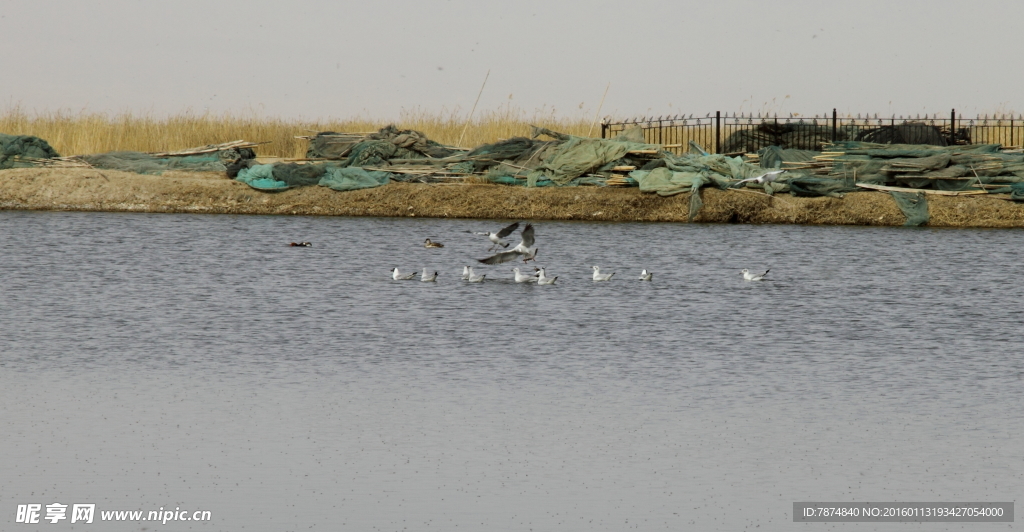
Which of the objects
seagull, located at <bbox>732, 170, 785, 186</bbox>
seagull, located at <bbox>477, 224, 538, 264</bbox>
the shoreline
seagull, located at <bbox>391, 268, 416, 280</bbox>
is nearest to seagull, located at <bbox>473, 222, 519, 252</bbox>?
seagull, located at <bbox>477, 224, 538, 264</bbox>

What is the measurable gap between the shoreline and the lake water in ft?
21.0

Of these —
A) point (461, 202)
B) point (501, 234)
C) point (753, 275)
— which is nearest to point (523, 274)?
point (501, 234)

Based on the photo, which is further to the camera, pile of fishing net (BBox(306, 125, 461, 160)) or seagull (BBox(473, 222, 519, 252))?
pile of fishing net (BBox(306, 125, 461, 160))

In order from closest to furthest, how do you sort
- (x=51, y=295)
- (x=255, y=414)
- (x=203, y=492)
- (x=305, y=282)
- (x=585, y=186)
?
1. (x=203, y=492)
2. (x=255, y=414)
3. (x=51, y=295)
4. (x=305, y=282)
5. (x=585, y=186)

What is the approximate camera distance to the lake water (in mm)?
7324

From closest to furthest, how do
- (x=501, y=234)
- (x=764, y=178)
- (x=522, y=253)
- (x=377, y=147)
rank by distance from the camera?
(x=522, y=253) → (x=501, y=234) → (x=764, y=178) → (x=377, y=147)

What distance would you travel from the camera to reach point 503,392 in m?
10.3

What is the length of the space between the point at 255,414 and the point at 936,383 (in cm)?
585

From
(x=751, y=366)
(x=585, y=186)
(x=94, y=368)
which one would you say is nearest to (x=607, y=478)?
(x=751, y=366)

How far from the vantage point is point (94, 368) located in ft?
37.0

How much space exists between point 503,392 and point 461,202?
1884 cm

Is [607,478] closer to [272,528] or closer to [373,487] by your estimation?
[373,487]

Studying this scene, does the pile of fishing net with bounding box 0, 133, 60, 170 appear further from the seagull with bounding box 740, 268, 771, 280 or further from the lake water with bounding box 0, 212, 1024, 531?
the seagull with bounding box 740, 268, 771, 280

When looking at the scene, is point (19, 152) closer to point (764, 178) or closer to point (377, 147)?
point (377, 147)
